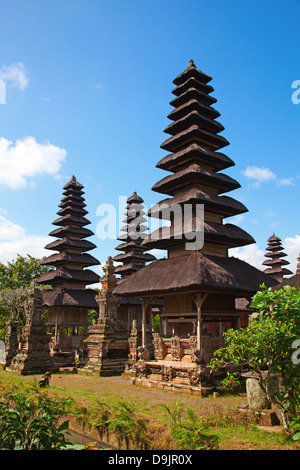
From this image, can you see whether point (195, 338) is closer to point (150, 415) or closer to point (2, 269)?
point (150, 415)

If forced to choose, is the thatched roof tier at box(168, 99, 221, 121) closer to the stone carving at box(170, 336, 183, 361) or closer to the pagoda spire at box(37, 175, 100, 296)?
the stone carving at box(170, 336, 183, 361)

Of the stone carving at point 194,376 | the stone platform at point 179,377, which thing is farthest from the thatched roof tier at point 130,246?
the stone carving at point 194,376

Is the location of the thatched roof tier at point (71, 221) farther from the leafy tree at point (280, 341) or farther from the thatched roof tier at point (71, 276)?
the leafy tree at point (280, 341)

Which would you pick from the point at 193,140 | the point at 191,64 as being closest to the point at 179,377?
the point at 193,140

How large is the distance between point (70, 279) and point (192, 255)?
17.3 meters

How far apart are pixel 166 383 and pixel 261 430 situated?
7124 millimetres

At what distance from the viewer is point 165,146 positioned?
21.0 m

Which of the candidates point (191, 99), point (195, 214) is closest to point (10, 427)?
point (195, 214)

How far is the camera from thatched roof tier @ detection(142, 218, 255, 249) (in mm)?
17266

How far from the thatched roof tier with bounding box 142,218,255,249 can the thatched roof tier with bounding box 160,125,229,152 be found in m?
4.95

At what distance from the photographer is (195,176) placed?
18.7 metres

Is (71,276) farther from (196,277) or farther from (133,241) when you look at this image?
(196,277)

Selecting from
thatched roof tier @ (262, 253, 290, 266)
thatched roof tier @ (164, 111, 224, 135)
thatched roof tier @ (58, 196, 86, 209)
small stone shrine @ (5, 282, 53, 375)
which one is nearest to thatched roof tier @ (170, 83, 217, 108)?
thatched roof tier @ (164, 111, 224, 135)
